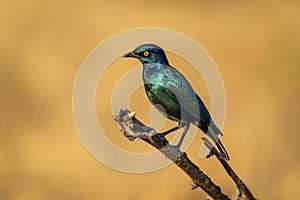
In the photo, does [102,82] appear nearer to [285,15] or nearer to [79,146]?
[79,146]

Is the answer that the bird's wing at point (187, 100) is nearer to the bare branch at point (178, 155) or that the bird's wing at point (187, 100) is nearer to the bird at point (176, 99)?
the bird at point (176, 99)

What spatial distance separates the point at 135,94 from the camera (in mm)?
8156

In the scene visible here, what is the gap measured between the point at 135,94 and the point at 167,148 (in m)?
3.98

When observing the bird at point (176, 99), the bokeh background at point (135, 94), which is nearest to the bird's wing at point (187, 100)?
the bird at point (176, 99)

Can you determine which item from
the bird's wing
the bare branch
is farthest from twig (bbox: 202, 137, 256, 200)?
the bird's wing

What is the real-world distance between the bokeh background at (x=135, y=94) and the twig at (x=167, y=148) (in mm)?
3666

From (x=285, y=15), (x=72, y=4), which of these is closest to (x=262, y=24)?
(x=285, y=15)

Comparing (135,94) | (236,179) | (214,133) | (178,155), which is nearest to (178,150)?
(178,155)

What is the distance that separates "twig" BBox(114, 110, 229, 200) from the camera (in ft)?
13.4

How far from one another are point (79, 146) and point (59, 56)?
62.3 inches

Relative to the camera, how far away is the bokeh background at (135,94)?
316 inches

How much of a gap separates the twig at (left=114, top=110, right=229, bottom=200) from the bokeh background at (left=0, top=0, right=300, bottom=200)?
367cm

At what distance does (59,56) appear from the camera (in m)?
9.59

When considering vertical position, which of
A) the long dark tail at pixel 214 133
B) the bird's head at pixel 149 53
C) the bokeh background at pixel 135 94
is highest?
the bokeh background at pixel 135 94
